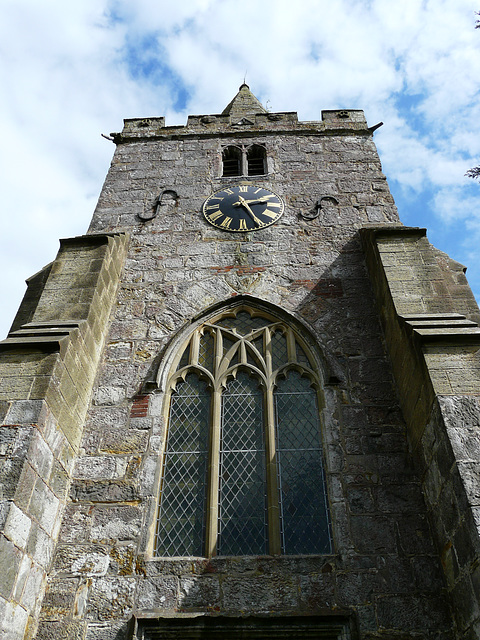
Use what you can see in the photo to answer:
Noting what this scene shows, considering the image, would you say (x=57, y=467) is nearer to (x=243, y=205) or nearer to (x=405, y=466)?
(x=405, y=466)

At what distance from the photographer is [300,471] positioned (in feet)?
19.0

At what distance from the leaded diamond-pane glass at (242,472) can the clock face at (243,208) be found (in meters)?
2.90

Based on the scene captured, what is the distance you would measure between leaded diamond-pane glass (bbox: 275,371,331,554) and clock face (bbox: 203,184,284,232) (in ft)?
9.68

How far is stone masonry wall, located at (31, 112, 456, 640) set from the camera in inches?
190

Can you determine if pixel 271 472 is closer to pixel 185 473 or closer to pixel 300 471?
pixel 300 471

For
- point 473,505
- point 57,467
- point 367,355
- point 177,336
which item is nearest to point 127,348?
point 177,336

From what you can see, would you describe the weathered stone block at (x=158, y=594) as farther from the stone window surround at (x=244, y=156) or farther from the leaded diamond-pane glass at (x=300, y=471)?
the stone window surround at (x=244, y=156)

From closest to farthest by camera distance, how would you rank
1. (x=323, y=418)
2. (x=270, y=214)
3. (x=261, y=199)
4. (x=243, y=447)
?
(x=243, y=447) → (x=323, y=418) → (x=270, y=214) → (x=261, y=199)

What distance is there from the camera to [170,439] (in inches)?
242

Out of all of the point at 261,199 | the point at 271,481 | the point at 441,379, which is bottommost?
the point at 271,481

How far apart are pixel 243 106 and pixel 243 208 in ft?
17.2

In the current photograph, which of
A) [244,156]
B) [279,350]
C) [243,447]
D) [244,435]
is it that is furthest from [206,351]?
[244,156]

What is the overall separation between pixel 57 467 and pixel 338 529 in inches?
107

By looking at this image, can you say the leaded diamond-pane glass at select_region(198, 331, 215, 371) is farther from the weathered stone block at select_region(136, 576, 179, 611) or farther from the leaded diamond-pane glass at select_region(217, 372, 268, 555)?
the weathered stone block at select_region(136, 576, 179, 611)
